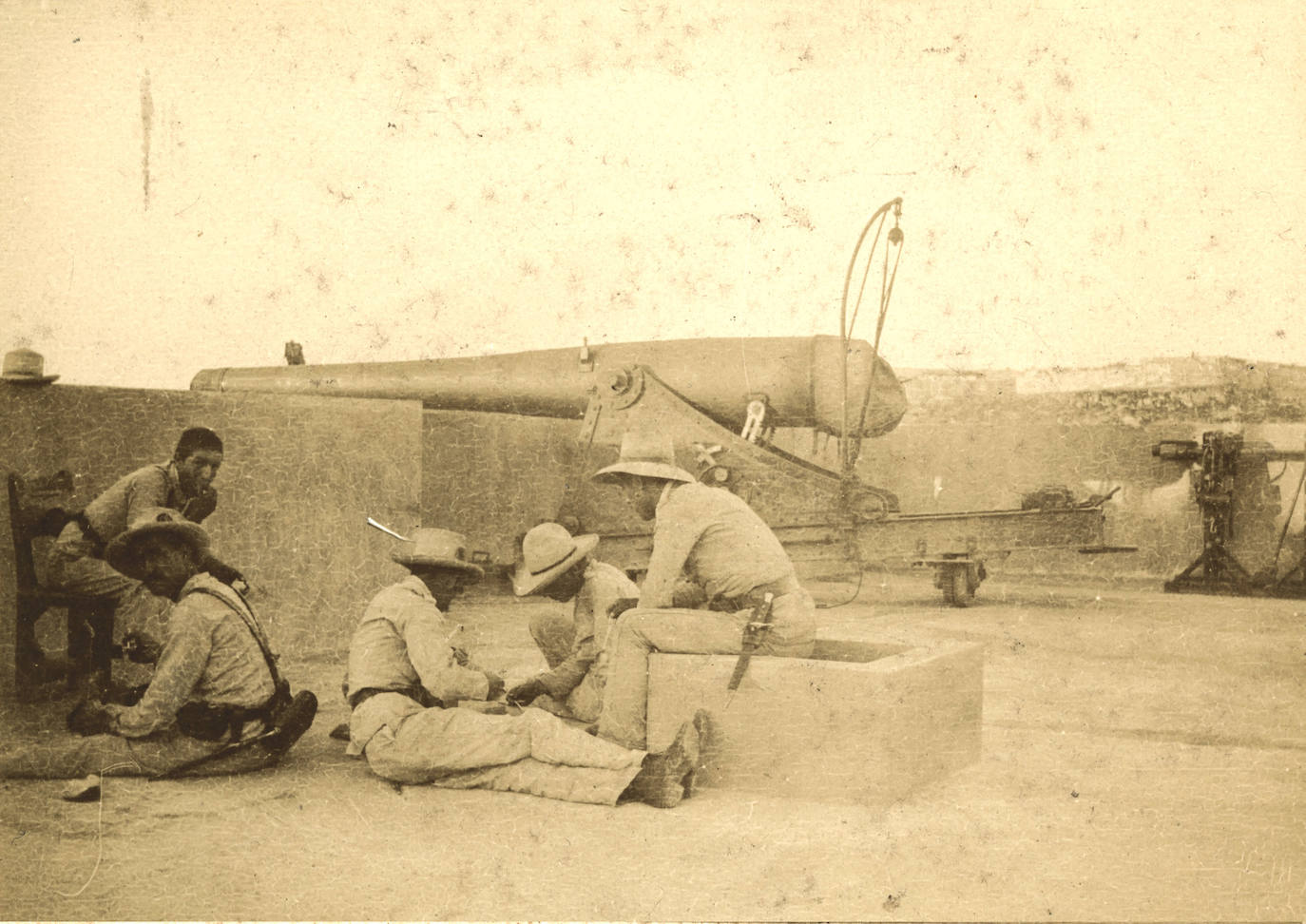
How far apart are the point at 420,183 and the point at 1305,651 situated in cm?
391

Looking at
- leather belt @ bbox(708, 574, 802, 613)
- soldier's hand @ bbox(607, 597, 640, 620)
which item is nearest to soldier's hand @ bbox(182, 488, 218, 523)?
soldier's hand @ bbox(607, 597, 640, 620)

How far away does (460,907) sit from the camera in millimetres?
3170

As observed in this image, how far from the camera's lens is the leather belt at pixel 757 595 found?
13.5 feet

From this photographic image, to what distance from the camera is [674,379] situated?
21.9 ft

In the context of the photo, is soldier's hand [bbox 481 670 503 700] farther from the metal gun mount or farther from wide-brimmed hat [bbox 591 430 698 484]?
the metal gun mount

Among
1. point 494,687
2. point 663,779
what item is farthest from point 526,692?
point 663,779

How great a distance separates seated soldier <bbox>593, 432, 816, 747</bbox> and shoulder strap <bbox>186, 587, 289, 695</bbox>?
3.65 feet

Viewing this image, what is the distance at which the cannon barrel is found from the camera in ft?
21.1

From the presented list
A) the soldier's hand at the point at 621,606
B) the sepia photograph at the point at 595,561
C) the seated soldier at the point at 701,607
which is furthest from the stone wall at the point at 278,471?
the seated soldier at the point at 701,607

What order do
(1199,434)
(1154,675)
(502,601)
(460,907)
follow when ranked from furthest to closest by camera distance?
(1199,434), (502,601), (1154,675), (460,907)

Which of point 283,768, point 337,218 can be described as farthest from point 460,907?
point 337,218

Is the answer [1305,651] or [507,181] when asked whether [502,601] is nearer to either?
[507,181]

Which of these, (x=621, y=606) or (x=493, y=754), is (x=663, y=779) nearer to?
(x=493, y=754)

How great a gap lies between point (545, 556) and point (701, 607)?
61 centimetres
